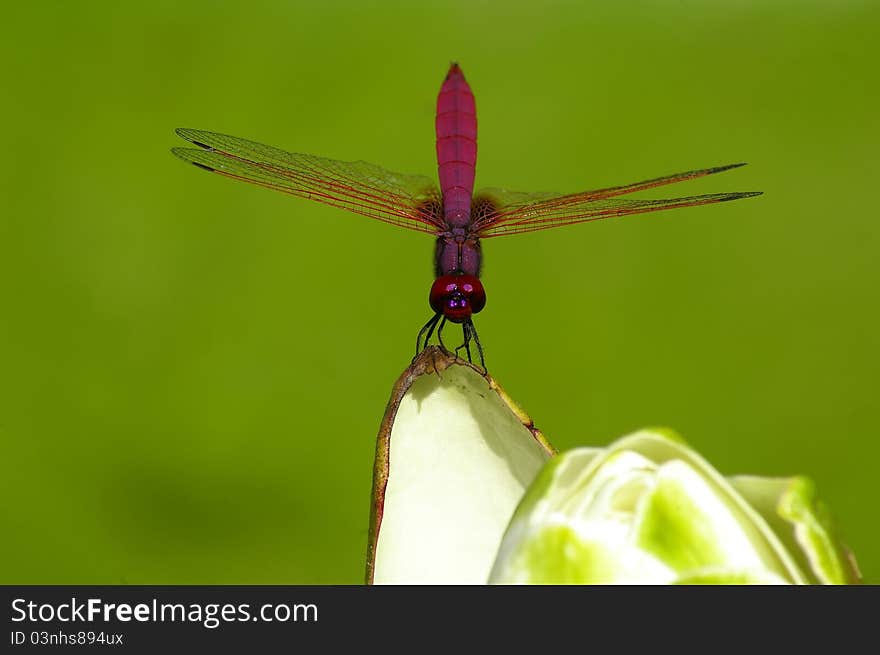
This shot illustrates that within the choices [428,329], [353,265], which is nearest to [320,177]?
[353,265]

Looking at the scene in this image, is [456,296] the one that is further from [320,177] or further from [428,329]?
[320,177]

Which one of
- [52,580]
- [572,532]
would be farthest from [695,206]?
[52,580]

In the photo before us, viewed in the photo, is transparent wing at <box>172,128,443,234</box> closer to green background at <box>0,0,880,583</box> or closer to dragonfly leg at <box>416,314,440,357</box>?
green background at <box>0,0,880,583</box>

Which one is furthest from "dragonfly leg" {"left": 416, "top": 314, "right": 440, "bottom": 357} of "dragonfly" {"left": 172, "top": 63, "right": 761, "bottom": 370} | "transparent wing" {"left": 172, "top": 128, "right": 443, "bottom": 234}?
"transparent wing" {"left": 172, "top": 128, "right": 443, "bottom": 234}

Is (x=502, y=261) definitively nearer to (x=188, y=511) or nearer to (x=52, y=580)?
(x=188, y=511)

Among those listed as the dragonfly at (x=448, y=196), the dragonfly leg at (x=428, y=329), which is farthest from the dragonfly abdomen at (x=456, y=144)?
the dragonfly leg at (x=428, y=329)

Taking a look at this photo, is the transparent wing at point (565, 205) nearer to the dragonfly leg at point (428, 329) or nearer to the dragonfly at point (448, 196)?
the dragonfly at point (448, 196)
